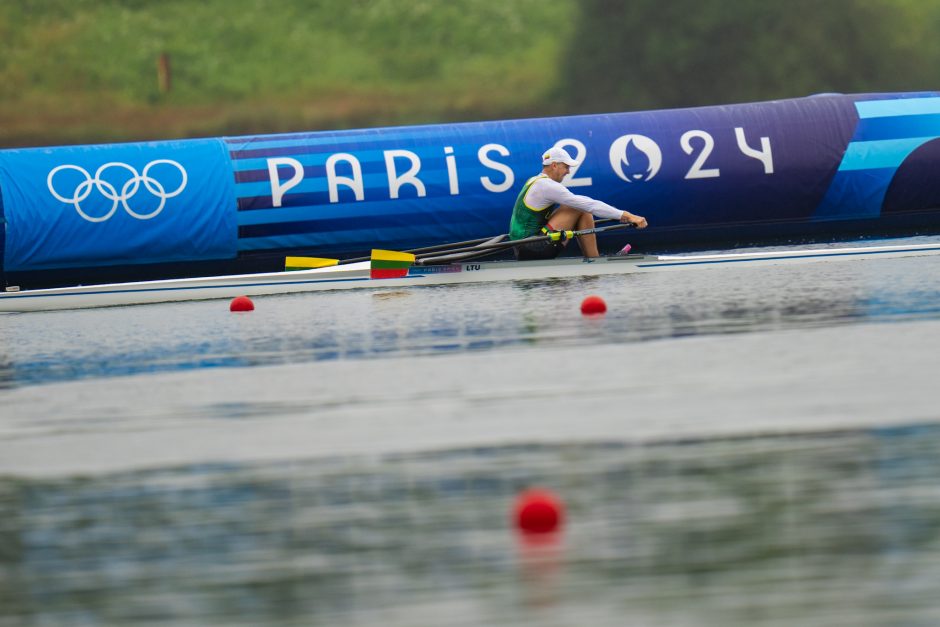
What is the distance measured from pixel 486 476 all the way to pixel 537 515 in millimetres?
799

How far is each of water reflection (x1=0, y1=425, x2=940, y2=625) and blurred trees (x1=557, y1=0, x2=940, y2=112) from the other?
132 feet

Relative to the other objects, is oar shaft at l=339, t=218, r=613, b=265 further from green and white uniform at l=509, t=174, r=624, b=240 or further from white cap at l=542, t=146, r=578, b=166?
white cap at l=542, t=146, r=578, b=166

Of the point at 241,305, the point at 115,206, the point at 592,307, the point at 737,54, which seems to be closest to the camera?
the point at 592,307

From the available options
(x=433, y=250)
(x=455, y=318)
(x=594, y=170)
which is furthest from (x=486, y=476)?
(x=594, y=170)

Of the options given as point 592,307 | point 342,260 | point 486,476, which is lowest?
point 486,476

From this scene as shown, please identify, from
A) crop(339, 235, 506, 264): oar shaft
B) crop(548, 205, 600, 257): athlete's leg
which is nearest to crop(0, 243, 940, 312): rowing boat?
crop(548, 205, 600, 257): athlete's leg

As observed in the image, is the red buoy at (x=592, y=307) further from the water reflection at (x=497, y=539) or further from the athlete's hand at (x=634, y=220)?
the water reflection at (x=497, y=539)

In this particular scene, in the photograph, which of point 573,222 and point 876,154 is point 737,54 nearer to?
point 876,154

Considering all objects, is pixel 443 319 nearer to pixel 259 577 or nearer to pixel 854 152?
pixel 259 577

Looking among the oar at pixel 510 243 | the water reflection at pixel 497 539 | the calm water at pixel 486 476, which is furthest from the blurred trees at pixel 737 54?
the water reflection at pixel 497 539

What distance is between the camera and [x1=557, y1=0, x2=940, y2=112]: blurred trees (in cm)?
4512

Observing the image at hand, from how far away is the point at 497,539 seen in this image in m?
4.10

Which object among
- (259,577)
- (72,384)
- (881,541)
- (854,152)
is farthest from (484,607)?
(854,152)

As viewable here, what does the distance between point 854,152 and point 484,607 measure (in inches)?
591
